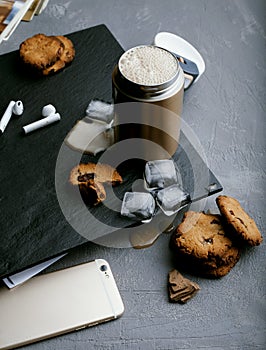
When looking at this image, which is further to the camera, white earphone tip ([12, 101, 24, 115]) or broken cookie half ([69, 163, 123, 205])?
white earphone tip ([12, 101, 24, 115])

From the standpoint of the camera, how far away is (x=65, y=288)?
0.85m

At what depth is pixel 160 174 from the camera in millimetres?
892

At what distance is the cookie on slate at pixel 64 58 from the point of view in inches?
41.3

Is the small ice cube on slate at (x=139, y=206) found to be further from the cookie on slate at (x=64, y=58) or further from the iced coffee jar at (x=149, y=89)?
the cookie on slate at (x=64, y=58)

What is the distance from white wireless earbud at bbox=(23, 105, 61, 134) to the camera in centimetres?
97

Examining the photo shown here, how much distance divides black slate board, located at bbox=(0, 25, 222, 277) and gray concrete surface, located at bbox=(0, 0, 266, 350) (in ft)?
0.17

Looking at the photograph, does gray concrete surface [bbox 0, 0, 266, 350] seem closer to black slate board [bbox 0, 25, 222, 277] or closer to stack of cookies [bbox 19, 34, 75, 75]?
black slate board [bbox 0, 25, 222, 277]

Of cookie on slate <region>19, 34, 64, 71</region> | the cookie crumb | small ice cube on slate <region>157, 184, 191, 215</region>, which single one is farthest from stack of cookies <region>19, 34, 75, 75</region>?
the cookie crumb

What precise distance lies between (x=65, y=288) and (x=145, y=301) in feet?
0.39

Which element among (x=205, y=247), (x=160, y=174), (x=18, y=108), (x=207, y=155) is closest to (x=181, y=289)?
(x=205, y=247)

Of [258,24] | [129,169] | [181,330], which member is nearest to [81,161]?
[129,169]

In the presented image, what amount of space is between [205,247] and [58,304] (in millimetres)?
228

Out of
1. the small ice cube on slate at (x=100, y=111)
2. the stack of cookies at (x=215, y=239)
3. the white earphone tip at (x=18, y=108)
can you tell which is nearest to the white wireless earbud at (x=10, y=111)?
the white earphone tip at (x=18, y=108)

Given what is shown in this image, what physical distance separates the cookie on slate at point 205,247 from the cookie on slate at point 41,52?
1.26 ft
